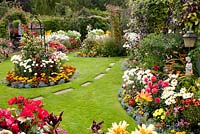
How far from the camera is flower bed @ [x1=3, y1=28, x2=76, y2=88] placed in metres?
8.40

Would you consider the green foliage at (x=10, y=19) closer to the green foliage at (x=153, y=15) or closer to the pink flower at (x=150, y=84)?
the green foliage at (x=153, y=15)

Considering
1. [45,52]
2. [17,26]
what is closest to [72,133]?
[45,52]

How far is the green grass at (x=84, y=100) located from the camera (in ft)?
18.4

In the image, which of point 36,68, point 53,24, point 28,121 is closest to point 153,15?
point 36,68

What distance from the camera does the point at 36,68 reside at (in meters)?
8.67

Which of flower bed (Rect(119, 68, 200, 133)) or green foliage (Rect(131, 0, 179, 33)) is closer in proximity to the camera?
flower bed (Rect(119, 68, 200, 133))

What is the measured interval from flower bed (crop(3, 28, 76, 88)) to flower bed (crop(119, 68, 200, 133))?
2.64 meters

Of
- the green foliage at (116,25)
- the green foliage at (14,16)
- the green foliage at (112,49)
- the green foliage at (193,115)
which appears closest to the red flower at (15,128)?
the green foliage at (193,115)

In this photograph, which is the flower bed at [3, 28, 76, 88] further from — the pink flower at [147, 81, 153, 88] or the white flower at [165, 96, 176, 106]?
the white flower at [165, 96, 176, 106]

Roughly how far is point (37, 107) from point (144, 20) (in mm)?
7026

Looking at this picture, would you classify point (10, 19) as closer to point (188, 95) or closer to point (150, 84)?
point (150, 84)

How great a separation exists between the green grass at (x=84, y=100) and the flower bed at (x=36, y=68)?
31cm

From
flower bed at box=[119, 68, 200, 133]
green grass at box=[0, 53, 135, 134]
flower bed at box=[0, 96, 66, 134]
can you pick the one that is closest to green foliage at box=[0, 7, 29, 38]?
green grass at box=[0, 53, 135, 134]

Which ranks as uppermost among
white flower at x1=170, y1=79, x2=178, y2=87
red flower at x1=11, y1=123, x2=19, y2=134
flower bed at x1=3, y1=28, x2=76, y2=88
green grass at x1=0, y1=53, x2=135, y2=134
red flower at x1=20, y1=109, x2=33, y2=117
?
red flower at x1=20, y1=109, x2=33, y2=117
